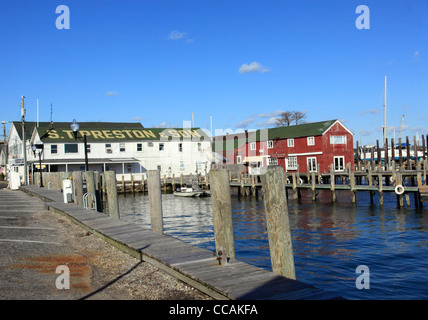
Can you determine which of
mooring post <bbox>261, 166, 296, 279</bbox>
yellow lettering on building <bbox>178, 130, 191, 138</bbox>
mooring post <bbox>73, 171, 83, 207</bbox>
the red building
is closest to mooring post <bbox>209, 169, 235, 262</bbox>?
mooring post <bbox>261, 166, 296, 279</bbox>

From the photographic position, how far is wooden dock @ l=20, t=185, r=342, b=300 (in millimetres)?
5608

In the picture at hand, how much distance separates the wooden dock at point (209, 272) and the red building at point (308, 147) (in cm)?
4315

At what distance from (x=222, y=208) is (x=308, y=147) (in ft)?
157

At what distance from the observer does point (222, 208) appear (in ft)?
27.3

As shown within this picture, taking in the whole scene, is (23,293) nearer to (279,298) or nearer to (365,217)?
(279,298)

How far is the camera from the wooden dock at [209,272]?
561cm

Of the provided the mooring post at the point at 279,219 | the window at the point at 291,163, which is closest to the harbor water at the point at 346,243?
the mooring post at the point at 279,219

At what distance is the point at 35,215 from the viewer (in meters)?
17.2

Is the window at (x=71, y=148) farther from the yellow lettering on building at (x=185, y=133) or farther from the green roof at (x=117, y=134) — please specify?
the yellow lettering on building at (x=185, y=133)

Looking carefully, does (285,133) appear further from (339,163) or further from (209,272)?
(209,272)

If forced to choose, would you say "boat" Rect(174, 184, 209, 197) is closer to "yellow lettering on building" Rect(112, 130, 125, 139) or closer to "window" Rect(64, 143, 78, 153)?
"window" Rect(64, 143, 78, 153)

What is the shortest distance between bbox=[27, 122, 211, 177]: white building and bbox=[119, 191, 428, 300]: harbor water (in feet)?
100

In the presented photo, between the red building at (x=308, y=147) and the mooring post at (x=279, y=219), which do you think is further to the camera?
the red building at (x=308, y=147)
